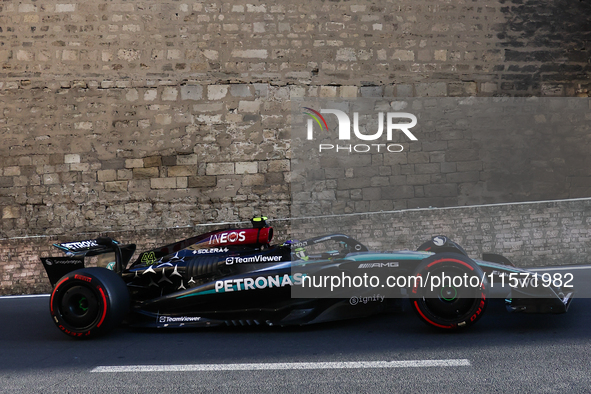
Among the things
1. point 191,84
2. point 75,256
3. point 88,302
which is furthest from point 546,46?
point 88,302

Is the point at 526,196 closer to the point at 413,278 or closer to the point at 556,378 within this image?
the point at 413,278

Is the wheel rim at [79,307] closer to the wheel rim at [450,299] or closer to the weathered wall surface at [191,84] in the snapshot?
the wheel rim at [450,299]

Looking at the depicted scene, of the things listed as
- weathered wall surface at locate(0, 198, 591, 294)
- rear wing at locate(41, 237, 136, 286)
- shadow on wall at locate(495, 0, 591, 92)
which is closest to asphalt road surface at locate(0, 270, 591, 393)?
rear wing at locate(41, 237, 136, 286)

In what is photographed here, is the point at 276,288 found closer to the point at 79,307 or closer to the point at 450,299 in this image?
the point at 450,299

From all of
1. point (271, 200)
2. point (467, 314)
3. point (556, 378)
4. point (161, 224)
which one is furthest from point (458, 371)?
point (161, 224)

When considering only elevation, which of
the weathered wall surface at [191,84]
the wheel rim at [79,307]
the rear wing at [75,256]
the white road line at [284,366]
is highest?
the weathered wall surface at [191,84]

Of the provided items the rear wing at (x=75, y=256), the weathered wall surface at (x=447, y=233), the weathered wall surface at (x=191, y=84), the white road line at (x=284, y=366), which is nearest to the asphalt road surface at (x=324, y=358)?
the white road line at (x=284, y=366)

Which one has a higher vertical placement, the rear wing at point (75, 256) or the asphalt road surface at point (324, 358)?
the rear wing at point (75, 256)

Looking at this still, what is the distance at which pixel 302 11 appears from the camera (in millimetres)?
9688

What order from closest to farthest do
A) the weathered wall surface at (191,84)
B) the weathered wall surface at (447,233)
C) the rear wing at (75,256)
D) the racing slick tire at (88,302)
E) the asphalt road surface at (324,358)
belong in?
1. the asphalt road surface at (324,358)
2. the racing slick tire at (88,302)
3. the rear wing at (75,256)
4. the weathered wall surface at (447,233)
5. the weathered wall surface at (191,84)

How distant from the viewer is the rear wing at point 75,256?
4617mm

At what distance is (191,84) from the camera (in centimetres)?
968

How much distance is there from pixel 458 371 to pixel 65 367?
2.67m

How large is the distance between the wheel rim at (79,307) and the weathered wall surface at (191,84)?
17.6 feet
